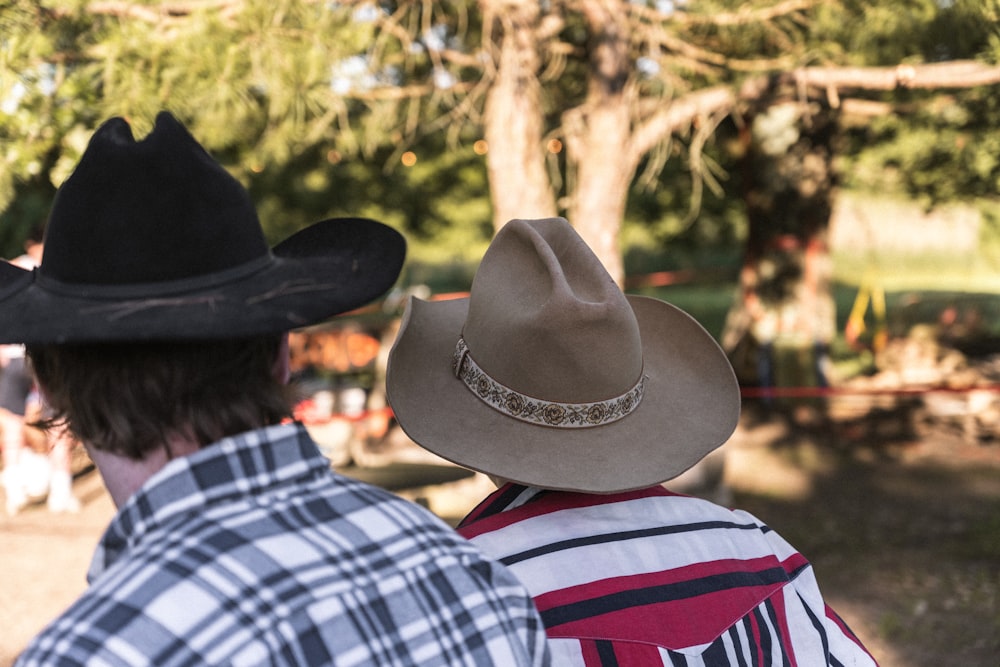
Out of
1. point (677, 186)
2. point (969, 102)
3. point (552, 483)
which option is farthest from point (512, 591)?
point (677, 186)

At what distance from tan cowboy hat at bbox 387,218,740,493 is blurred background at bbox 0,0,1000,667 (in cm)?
26

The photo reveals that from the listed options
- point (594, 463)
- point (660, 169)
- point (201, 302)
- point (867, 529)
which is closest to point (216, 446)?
point (201, 302)

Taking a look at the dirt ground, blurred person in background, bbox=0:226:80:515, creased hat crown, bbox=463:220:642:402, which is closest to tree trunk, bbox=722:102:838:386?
the dirt ground

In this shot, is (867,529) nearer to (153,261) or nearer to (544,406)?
(544,406)

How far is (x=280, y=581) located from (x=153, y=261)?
39 centimetres

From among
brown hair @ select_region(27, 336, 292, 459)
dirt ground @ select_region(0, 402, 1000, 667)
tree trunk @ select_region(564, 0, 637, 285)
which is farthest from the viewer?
tree trunk @ select_region(564, 0, 637, 285)

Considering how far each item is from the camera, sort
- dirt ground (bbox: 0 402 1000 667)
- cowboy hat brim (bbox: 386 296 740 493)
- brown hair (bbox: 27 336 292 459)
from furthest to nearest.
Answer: dirt ground (bbox: 0 402 1000 667), cowboy hat brim (bbox: 386 296 740 493), brown hair (bbox: 27 336 292 459)

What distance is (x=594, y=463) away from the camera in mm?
1444

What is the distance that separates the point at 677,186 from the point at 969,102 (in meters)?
2.94

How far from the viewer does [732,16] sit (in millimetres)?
4914

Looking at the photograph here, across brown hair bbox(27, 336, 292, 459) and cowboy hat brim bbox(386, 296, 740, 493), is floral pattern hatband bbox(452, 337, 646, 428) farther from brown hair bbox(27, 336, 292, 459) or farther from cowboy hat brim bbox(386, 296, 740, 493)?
brown hair bbox(27, 336, 292, 459)

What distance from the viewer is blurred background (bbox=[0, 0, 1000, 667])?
398cm

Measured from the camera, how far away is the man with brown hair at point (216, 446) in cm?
87

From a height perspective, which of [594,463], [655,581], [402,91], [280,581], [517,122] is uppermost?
[402,91]
